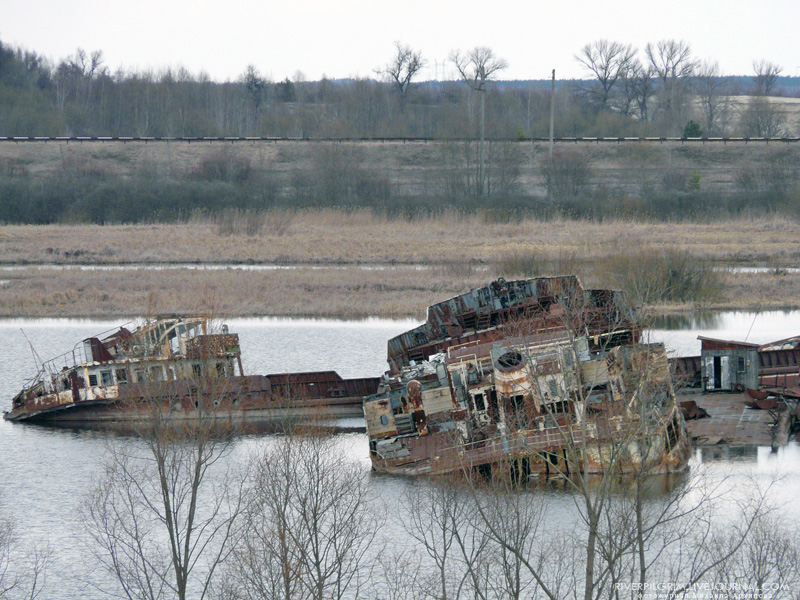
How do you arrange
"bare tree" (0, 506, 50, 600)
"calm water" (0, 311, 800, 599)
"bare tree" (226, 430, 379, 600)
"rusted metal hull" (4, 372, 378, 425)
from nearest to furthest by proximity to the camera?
"bare tree" (226, 430, 379, 600) → "bare tree" (0, 506, 50, 600) → "calm water" (0, 311, 800, 599) → "rusted metal hull" (4, 372, 378, 425)

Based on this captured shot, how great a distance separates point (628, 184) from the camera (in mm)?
93812

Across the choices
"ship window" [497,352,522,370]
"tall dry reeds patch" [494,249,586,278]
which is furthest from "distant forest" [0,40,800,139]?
"ship window" [497,352,522,370]

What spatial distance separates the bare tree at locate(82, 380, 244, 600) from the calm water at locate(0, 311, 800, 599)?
3.10ft

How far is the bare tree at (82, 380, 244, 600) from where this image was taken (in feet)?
65.9

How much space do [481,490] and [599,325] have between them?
8289 mm

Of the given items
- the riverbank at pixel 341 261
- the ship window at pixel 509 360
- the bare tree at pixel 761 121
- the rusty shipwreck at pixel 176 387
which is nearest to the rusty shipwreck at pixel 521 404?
the ship window at pixel 509 360

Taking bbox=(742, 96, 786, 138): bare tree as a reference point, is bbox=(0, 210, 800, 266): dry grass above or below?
below

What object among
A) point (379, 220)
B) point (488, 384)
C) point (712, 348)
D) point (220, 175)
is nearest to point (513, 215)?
point (379, 220)

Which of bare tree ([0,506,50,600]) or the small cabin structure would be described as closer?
bare tree ([0,506,50,600])

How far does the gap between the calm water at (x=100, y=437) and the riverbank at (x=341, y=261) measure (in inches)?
102

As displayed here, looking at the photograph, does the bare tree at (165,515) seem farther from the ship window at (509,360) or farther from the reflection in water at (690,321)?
the reflection in water at (690,321)

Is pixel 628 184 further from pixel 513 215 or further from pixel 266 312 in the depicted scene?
pixel 266 312

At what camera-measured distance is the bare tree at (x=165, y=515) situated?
20.1m

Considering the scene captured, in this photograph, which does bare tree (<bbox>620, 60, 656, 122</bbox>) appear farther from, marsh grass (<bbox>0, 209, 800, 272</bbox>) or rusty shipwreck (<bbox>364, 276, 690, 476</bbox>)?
rusty shipwreck (<bbox>364, 276, 690, 476</bbox>)
